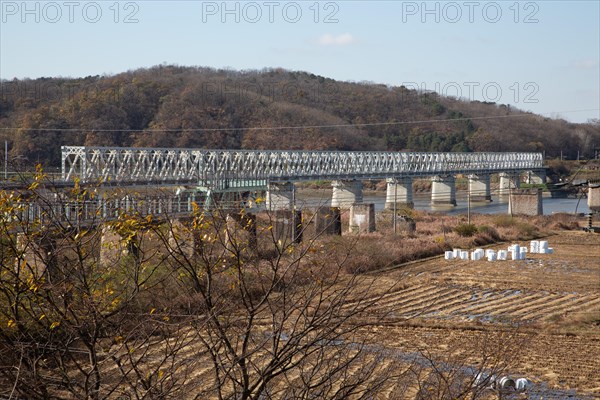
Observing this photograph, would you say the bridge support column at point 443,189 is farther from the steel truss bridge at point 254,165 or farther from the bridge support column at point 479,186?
the bridge support column at point 479,186

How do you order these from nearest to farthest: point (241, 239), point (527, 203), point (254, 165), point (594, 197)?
point (241, 239)
point (594, 197)
point (527, 203)
point (254, 165)

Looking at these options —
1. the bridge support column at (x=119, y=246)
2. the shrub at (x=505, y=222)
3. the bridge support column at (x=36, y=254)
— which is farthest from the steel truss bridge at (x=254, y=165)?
the bridge support column at (x=36, y=254)

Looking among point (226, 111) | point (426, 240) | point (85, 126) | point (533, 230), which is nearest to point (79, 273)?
point (426, 240)

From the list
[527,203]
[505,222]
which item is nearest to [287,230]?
[505,222]

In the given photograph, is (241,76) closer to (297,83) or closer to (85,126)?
(297,83)

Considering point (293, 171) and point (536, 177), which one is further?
point (536, 177)

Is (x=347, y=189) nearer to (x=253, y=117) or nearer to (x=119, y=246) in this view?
(x=253, y=117)

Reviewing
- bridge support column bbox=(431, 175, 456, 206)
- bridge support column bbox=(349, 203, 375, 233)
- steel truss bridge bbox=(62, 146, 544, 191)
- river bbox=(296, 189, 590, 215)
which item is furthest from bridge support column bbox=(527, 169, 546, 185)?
bridge support column bbox=(349, 203, 375, 233)
